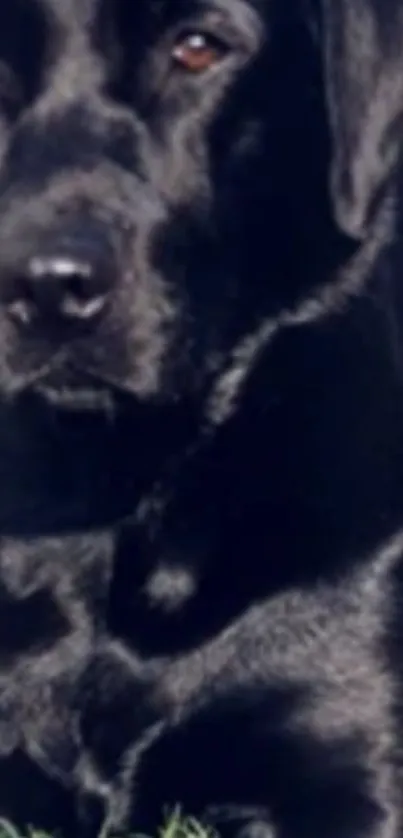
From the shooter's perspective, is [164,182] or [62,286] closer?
[62,286]

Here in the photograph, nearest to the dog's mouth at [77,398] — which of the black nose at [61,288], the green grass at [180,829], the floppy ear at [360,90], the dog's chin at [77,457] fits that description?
the dog's chin at [77,457]

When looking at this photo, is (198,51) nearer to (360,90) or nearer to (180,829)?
(360,90)

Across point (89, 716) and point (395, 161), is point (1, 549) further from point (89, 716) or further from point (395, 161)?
point (395, 161)

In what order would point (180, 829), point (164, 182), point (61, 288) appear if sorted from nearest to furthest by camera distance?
point (61, 288), point (164, 182), point (180, 829)

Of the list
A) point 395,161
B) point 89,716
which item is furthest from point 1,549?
point 395,161

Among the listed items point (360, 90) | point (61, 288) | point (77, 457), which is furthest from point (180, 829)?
point (360, 90)

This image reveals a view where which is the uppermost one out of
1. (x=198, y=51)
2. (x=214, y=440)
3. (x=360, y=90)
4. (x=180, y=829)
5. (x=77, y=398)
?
(x=198, y=51)

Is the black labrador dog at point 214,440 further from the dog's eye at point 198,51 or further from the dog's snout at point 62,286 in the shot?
the dog's snout at point 62,286

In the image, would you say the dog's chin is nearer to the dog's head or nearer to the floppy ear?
the dog's head
